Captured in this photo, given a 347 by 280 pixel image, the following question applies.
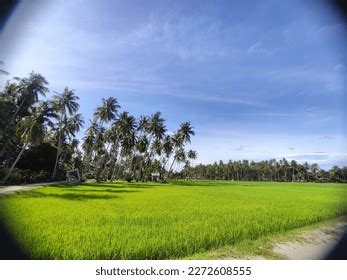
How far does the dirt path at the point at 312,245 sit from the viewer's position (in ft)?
23.3

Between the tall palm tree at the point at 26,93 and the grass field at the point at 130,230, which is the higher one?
the tall palm tree at the point at 26,93

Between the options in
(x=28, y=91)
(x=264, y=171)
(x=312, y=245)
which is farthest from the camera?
(x=264, y=171)

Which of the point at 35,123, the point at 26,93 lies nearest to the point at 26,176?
the point at 35,123

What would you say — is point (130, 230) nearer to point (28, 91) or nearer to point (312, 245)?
point (312, 245)

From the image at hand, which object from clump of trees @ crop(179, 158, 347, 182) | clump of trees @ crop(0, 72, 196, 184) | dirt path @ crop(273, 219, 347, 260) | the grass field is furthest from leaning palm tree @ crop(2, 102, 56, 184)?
clump of trees @ crop(179, 158, 347, 182)

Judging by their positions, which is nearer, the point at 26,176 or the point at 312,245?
the point at 312,245

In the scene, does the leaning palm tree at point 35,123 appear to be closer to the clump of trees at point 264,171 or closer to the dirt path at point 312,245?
the dirt path at point 312,245

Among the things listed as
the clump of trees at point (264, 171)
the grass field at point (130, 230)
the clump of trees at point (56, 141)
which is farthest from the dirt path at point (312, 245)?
the clump of trees at point (264, 171)

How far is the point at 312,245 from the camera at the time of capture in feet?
26.6

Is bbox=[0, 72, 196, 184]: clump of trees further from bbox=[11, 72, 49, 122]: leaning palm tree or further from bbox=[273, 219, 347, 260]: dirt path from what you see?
bbox=[273, 219, 347, 260]: dirt path

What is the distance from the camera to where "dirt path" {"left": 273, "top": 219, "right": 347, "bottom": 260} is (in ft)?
23.3

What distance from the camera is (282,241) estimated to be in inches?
325
